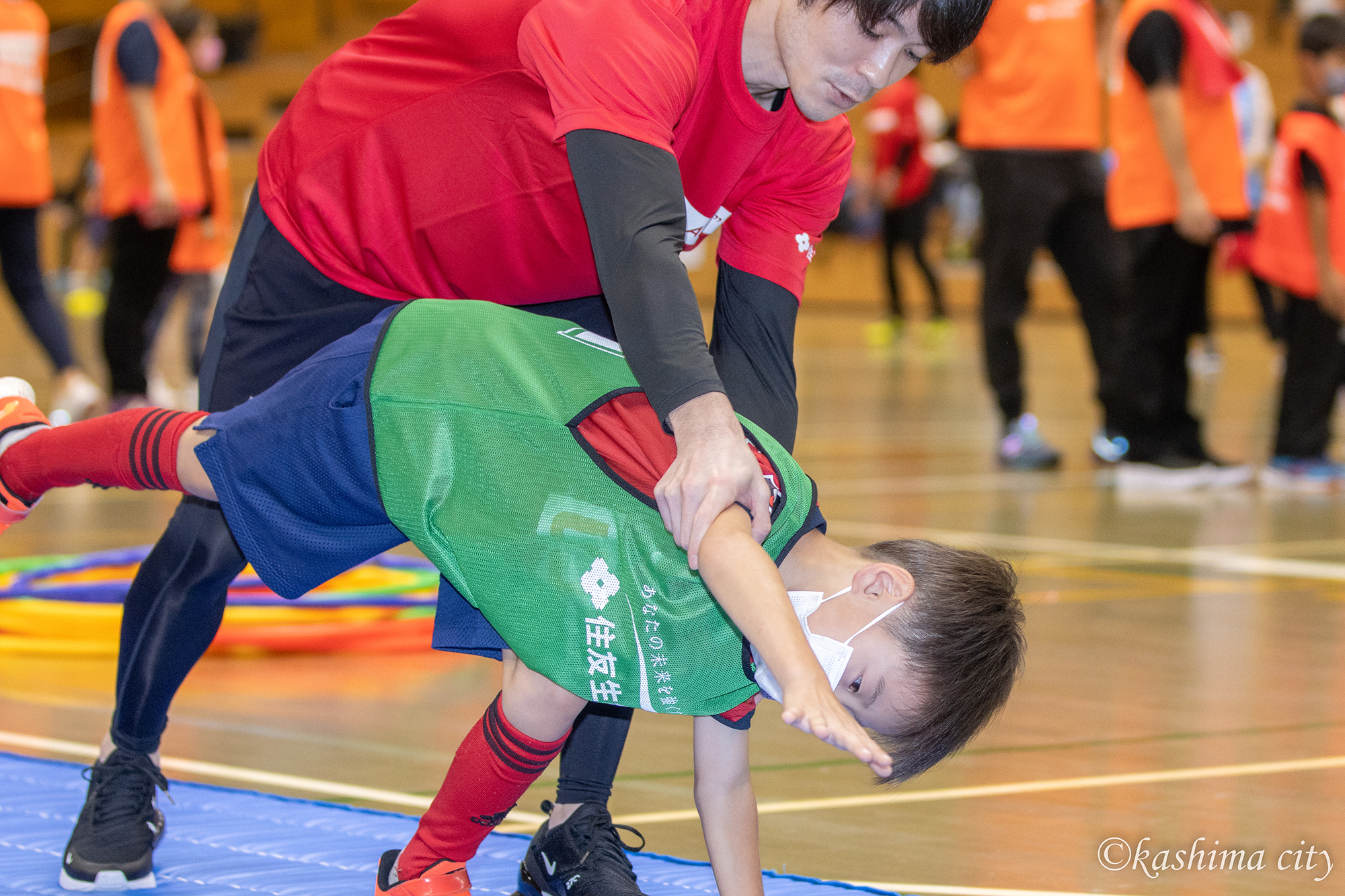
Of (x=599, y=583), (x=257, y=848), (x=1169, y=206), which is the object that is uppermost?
(x=599, y=583)

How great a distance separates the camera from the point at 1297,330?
19.6 feet

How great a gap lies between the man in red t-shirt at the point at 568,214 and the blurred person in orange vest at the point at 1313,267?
13.2 ft

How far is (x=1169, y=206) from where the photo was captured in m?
5.79

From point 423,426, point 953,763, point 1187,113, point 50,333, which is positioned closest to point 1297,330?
point 1187,113

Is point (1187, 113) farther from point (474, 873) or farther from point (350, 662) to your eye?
point (474, 873)

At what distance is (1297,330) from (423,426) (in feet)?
15.9

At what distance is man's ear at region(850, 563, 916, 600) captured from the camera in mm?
1759

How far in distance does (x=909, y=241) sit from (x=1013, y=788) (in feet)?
33.9

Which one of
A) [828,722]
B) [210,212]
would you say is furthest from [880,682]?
[210,212]

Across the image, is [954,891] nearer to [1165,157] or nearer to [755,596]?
[755,596]

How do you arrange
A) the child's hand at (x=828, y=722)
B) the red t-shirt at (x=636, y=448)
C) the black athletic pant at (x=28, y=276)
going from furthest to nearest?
1. the black athletic pant at (x=28, y=276)
2. the red t-shirt at (x=636, y=448)
3. the child's hand at (x=828, y=722)

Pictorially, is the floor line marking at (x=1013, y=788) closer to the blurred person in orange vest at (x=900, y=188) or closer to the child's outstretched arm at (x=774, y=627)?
the child's outstretched arm at (x=774, y=627)

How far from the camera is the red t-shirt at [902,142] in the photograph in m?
11.9

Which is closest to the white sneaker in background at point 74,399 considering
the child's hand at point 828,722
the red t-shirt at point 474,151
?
the red t-shirt at point 474,151
